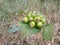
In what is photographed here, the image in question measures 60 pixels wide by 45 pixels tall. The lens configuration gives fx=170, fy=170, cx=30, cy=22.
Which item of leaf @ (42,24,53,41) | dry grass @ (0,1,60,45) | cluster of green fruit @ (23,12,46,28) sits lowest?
dry grass @ (0,1,60,45)

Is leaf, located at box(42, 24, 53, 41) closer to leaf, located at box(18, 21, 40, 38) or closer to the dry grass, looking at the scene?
leaf, located at box(18, 21, 40, 38)

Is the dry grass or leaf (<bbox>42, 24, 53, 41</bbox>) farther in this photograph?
the dry grass

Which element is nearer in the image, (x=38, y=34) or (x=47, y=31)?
(x=47, y=31)

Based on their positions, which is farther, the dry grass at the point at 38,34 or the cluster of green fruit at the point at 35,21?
the dry grass at the point at 38,34

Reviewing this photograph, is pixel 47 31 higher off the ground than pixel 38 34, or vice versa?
pixel 47 31

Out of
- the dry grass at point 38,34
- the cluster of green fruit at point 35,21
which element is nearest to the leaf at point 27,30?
the cluster of green fruit at point 35,21

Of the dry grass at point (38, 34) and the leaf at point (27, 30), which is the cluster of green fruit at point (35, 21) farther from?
the dry grass at point (38, 34)

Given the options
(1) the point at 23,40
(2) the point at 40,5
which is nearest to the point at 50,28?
(1) the point at 23,40

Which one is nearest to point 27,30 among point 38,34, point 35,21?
point 35,21

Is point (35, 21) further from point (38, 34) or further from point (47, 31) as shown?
point (38, 34)

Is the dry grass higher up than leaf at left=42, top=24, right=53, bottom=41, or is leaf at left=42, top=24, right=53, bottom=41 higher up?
leaf at left=42, top=24, right=53, bottom=41

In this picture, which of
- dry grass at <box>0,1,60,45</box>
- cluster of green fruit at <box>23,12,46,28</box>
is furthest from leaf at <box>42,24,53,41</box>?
dry grass at <box>0,1,60,45</box>
